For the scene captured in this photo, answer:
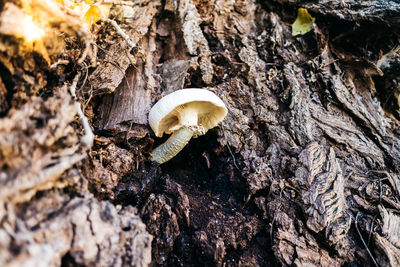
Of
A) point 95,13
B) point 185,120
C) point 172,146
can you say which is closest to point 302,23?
point 185,120

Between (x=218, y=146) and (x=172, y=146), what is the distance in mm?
478

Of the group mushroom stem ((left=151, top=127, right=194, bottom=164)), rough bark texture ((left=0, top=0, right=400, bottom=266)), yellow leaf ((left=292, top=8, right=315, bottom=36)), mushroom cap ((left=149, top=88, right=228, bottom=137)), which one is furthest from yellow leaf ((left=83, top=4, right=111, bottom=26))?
yellow leaf ((left=292, top=8, right=315, bottom=36))

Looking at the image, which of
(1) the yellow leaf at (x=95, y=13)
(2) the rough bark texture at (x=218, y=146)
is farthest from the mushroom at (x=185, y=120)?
(1) the yellow leaf at (x=95, y=13)

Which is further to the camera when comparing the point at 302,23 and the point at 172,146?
the point at 302,23

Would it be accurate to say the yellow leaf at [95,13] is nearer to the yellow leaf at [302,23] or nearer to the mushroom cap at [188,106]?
the mushroom cap at [188,106]

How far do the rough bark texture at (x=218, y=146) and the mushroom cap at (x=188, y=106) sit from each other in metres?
0.16

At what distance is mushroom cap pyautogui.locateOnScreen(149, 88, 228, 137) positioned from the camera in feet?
7.58

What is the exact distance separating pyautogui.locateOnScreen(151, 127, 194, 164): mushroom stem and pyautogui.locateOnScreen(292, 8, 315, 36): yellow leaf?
2054 mm

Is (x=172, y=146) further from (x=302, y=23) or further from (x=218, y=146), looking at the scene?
(x=302, y=23)

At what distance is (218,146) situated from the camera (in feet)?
9.01

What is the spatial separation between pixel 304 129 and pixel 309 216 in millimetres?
944

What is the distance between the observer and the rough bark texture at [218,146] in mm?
1471

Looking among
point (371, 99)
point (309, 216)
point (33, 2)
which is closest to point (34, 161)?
point (33, 2)

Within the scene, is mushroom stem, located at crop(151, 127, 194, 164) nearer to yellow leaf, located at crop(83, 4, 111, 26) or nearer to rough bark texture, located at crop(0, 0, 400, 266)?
rough bark texture, located at crop(0, 0, 400, 266)
